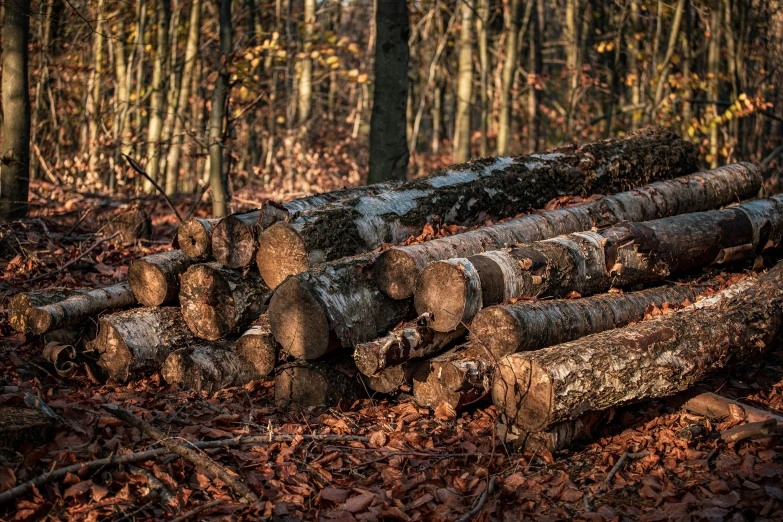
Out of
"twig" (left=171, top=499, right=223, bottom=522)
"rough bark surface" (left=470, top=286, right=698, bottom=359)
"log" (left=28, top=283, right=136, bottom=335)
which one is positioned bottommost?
"twig" (left=171, top=499, right=223, bottom=522)

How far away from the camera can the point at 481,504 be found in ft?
12.8

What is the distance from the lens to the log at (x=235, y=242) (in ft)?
18.5

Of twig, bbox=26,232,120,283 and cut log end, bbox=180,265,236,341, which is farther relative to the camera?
twig, bbox=26,232,120,283

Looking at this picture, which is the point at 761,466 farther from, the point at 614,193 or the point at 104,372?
the point at 104,372

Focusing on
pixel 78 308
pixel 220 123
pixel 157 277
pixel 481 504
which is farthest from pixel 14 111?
pixel 481 504

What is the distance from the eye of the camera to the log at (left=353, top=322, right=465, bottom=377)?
15.9ft

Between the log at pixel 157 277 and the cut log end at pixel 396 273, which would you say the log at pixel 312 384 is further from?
the log at pixel 157 277

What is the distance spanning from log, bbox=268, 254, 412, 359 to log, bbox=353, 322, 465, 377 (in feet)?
0.54

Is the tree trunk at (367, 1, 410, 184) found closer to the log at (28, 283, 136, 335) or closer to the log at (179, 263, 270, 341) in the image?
the log at (179, 263, 270, 341)

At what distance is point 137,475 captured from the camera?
12.3 ft

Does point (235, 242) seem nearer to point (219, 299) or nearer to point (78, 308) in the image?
point (219, 299)

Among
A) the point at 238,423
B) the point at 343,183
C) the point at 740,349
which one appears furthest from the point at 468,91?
the point at 238,423

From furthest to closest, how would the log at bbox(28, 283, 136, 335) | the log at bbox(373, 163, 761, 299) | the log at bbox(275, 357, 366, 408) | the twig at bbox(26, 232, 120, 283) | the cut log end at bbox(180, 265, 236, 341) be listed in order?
the twig at bbox(26, 232, 120, 283) < the cut log end at bbox(180, 265, 236, 341) < the log at bbox(28, 283, 136, 335) < the log at bbox(373, 163, 761, 299) < the log at bbox(275, 357, 366, 408)

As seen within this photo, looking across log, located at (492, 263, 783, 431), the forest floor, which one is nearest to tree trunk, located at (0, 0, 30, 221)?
the forest floor
